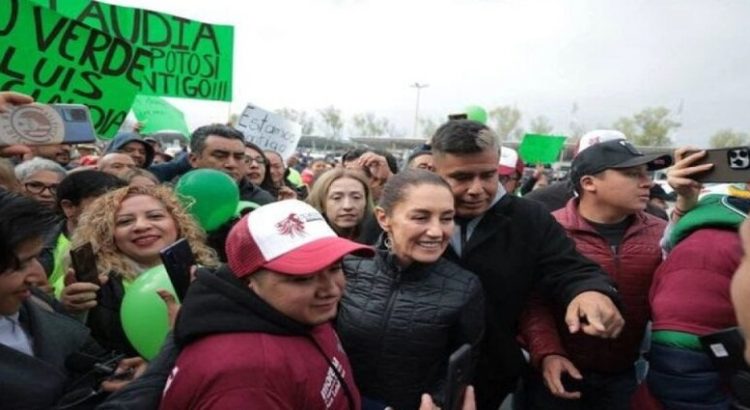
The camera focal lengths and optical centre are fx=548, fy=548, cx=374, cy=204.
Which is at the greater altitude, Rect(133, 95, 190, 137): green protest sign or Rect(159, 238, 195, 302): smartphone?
Rect(133, 95, 190, 137): green protest sign

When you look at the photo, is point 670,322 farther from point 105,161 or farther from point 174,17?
point 174,17

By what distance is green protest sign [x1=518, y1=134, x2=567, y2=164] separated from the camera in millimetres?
10141

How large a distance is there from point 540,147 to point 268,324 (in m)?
9.51

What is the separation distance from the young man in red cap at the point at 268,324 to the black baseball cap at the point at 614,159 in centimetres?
152

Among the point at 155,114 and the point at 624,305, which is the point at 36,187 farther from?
the point at 155,114

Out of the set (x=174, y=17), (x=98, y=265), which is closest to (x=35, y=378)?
(x=98, y=265)

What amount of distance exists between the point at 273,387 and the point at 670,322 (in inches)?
46.5

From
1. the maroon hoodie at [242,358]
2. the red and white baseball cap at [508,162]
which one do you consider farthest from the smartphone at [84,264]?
the red and white baseball cap at [508,162]

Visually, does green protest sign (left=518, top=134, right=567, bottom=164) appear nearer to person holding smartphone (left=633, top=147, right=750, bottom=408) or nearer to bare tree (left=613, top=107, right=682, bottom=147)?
person holding smartphone (left=633, top=147, right=750, bottom=408)

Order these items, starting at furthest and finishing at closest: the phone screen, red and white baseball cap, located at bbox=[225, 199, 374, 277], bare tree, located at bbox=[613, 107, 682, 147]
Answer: bare tree, located at bbox=[613, 107, 682, 147]
the phone screen
red and white baseball cap, located at bbox=[225, 199, 374, 277]

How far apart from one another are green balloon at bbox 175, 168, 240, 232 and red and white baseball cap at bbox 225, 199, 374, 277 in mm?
1699

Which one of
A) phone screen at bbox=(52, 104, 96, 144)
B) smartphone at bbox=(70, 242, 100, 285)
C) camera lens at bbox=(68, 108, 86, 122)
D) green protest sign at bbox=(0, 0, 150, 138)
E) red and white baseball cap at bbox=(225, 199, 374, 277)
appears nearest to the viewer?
red and white baseball cap at bbox=(225, 199, 374, 277)

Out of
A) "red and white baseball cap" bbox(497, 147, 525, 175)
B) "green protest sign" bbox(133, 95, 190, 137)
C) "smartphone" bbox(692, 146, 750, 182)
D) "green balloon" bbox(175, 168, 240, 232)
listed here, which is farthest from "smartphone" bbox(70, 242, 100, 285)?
"green protest sign" bbox(133, 95, 190, 137)

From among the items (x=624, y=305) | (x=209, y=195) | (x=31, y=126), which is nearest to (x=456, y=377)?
(x=624, y=305)
